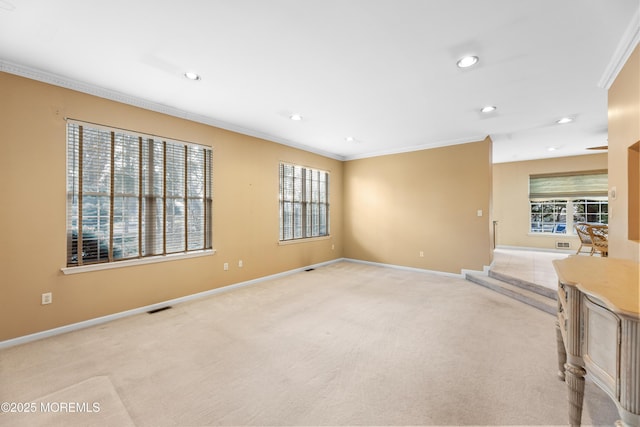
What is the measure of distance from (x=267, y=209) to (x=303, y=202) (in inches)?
45.0

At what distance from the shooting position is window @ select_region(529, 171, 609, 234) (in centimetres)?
680

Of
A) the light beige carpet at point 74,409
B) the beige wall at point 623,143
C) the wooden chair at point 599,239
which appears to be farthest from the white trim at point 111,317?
the wooden chair at point 599,239

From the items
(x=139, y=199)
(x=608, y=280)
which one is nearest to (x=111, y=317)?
(x=139, y=199)

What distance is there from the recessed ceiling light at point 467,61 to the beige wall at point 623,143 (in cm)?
113

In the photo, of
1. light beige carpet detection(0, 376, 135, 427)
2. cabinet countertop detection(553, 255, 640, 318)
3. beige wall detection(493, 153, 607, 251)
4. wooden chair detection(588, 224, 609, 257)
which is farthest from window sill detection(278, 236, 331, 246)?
beige wall detection(493, 153, 607, 251)

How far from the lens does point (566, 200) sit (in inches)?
281

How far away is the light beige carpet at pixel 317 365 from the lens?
1.80 metres

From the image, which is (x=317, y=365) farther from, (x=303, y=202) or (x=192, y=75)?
(x=303, y=202)

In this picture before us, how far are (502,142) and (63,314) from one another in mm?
7586

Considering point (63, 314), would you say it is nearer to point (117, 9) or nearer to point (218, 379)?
point (218, 379)

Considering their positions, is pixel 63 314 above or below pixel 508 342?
above

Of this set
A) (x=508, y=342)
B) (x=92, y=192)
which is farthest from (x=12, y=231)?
(x=508, y=342)

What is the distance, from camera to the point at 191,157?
407cm

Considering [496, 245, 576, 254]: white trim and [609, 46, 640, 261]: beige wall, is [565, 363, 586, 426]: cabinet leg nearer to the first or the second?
[609, 46, 640, 261]: beige wall
